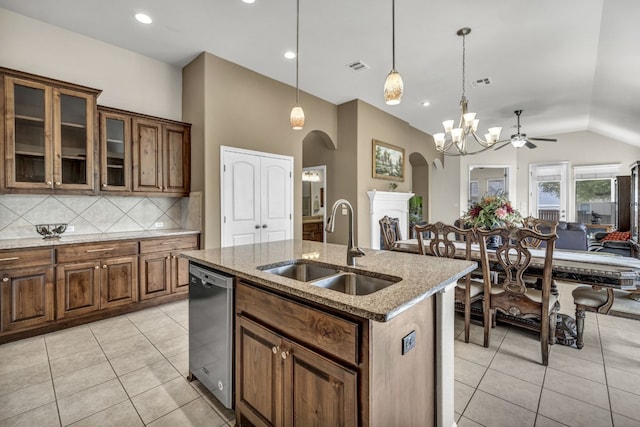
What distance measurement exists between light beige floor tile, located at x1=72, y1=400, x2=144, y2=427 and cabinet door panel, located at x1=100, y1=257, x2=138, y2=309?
1693 millimetres

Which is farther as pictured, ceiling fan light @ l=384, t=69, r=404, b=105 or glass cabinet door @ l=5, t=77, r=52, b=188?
glass cabinet door @ l=5, t=77, r=52, b=188

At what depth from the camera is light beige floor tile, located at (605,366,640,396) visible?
207 centimetres

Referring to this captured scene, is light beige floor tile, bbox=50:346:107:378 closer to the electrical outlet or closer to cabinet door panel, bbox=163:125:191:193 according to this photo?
cabinet door panel, bbox=163:125:191:193

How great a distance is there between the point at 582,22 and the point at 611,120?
14.2 feet

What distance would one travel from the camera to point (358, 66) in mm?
4180

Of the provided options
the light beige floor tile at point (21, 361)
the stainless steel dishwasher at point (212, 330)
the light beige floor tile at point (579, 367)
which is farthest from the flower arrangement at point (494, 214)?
the light beige floor tile at point (21, 361)

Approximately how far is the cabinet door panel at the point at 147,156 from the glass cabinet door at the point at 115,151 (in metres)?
0.07

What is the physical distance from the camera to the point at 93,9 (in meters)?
3.02

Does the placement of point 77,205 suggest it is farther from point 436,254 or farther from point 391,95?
point 436,254

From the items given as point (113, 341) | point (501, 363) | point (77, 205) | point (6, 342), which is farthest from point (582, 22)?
point (6, 342)

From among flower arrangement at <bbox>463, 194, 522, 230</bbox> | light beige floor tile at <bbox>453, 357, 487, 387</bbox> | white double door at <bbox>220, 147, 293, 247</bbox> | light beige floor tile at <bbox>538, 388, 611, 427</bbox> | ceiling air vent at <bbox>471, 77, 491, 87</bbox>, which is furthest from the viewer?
ceiling air vent at <bbox>471, 77, 491, 87</bbox>

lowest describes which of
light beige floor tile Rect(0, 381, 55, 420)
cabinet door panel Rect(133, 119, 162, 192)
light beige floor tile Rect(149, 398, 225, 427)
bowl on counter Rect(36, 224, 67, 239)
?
light beige floor tile Rect(149, 398, 225, 427)

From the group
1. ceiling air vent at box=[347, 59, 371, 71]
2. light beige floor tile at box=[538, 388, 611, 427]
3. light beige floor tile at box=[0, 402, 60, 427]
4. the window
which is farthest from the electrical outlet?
the window

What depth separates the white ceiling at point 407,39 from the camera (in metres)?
2.94
